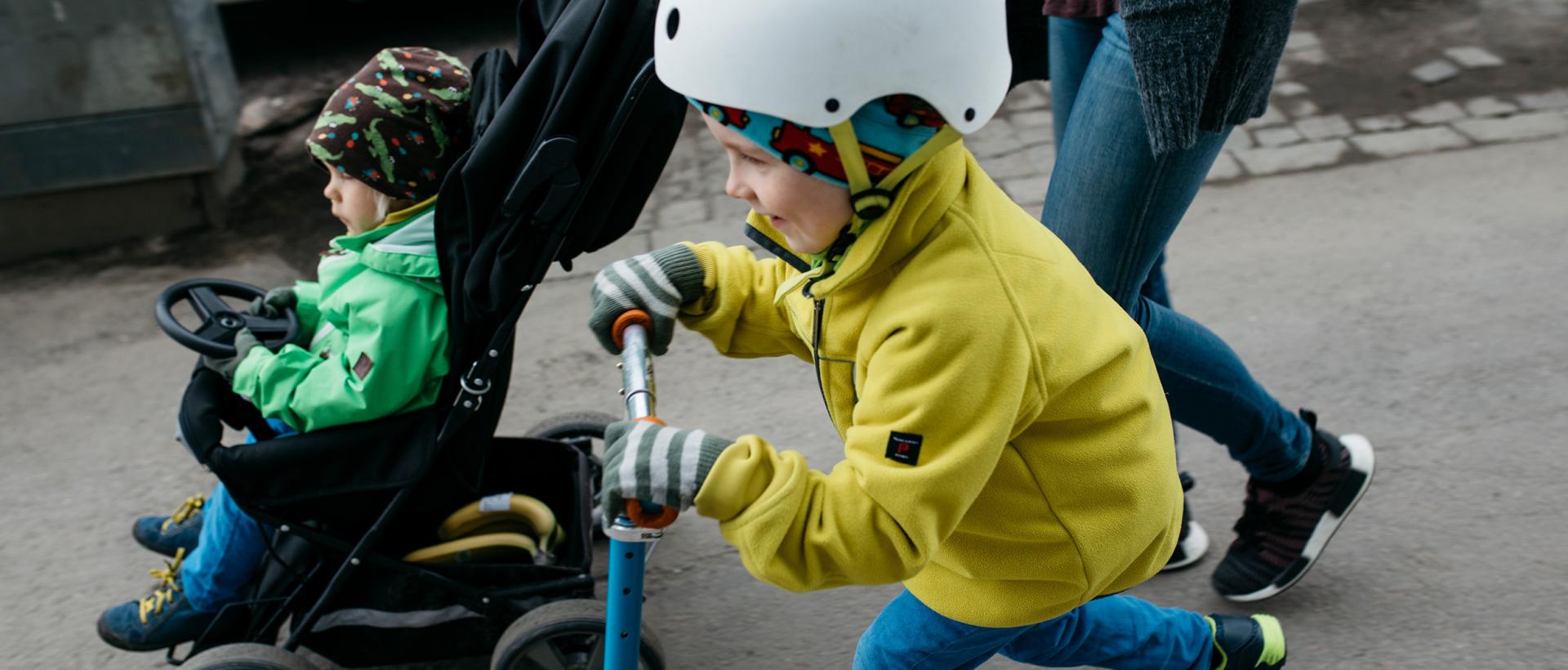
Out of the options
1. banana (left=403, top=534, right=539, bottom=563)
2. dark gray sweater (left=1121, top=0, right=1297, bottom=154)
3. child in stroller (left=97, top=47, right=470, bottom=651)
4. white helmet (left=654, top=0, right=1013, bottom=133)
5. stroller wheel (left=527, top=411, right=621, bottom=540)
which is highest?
white helmet (left=654, top=0, right=1013, bottom=133)

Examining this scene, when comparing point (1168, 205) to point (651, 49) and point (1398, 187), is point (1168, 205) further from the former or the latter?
point (1398, 187)

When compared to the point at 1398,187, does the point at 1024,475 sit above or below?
above

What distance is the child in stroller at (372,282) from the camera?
7.91ft

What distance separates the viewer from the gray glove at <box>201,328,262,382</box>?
97.7 inches

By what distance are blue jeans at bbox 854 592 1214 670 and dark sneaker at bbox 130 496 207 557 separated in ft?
5.35

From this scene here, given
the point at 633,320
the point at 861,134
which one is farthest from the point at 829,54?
the point at 633,320

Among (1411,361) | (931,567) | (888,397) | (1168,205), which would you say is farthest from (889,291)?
(1411,361)

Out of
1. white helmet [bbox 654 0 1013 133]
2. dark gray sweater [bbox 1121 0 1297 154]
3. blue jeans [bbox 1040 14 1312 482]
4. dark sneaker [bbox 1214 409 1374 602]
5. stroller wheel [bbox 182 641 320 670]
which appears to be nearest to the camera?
white helmet [bbox 654 0 1013 133]

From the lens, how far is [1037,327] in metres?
1.74

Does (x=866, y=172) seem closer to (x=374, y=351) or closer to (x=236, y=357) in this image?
(x=374, y=351)

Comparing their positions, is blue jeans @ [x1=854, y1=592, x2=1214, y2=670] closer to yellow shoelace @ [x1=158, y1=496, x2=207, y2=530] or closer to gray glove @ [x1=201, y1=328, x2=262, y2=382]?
gray glove @ [x1=201, y1=328, x2=262, y2=382]

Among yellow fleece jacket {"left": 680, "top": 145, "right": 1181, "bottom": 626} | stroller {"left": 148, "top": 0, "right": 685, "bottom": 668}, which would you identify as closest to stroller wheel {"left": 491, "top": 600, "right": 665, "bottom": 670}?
stroller {"left": 148, "top": 0, "right": 685, "bottom": 668}

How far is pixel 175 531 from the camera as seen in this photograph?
3.03 meters

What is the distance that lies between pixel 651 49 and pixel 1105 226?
0.88m
